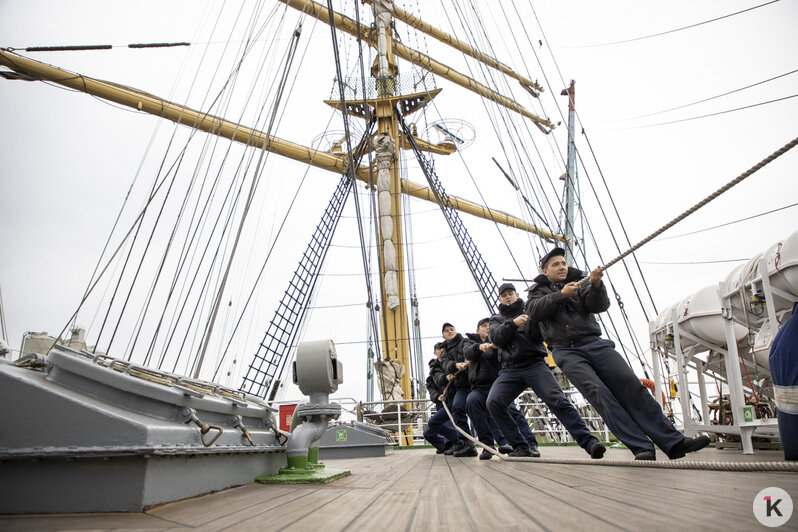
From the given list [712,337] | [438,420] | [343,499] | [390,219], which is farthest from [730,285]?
[390,219]

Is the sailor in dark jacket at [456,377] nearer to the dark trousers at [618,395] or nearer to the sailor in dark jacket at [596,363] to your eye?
the sailor in dark jacket at [596,363]

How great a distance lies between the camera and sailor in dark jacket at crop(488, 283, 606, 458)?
3399 millimetres

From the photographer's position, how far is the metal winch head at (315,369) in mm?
2719

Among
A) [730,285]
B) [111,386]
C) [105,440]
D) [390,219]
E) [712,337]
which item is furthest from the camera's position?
[390,219]

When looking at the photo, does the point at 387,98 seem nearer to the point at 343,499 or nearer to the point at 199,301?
the point at 199,301

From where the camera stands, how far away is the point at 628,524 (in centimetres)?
106

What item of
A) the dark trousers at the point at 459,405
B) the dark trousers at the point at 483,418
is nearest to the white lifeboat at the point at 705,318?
the dark trousers at the point at 483,418

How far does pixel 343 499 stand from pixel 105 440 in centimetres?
78

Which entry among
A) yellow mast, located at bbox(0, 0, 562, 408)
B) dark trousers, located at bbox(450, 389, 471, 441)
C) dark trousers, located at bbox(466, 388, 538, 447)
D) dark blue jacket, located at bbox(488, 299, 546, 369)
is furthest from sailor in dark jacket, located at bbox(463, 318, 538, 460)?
yellow mast, located at bbox(0, 0, 562, 408)

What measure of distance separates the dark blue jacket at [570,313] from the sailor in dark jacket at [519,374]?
23 centimetres

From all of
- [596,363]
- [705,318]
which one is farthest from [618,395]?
[705,318]

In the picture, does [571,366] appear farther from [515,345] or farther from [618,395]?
[515,345]

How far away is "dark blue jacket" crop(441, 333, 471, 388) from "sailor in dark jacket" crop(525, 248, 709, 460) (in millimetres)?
2314

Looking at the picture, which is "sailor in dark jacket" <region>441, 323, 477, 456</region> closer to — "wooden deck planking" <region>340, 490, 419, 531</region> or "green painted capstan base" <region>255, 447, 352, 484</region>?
"green painted capstan base" <region>255, 447, 352, 484</region>
